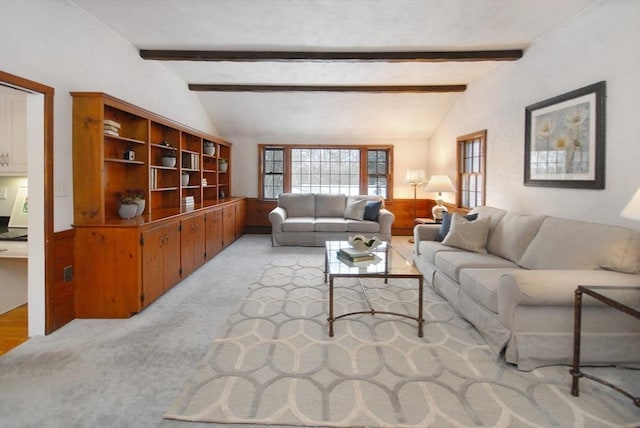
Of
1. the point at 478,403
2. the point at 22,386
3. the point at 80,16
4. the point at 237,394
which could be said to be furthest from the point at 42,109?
the point at 478,403

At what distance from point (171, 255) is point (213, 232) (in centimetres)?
155

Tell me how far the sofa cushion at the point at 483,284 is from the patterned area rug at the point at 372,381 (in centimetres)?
30

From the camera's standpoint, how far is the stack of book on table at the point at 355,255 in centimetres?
330

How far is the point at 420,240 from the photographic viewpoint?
15.0 ft

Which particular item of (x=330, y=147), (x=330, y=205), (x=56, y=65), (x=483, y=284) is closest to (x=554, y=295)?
(x=483, y=284)

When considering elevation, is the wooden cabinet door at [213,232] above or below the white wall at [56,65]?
below

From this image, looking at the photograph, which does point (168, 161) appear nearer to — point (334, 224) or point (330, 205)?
point (334, 224)

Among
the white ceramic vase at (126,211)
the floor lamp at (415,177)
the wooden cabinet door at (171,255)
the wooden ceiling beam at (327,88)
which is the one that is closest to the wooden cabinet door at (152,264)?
the wooden cabinet door at (171,255)

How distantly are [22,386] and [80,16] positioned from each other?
2.96 meters

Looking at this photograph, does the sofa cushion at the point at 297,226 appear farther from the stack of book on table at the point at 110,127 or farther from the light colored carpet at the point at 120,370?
A: the stack of book on table at the point at 110,127

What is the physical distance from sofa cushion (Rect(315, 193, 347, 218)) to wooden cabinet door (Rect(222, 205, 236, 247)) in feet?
5.13

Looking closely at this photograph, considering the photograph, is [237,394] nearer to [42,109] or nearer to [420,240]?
[42,109]

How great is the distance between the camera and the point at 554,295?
2.27 metres

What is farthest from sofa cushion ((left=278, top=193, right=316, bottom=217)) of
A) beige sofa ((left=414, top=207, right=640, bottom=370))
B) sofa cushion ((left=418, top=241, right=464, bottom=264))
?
beige sofa ((left=414, top=207, right=640, bottom=370))
